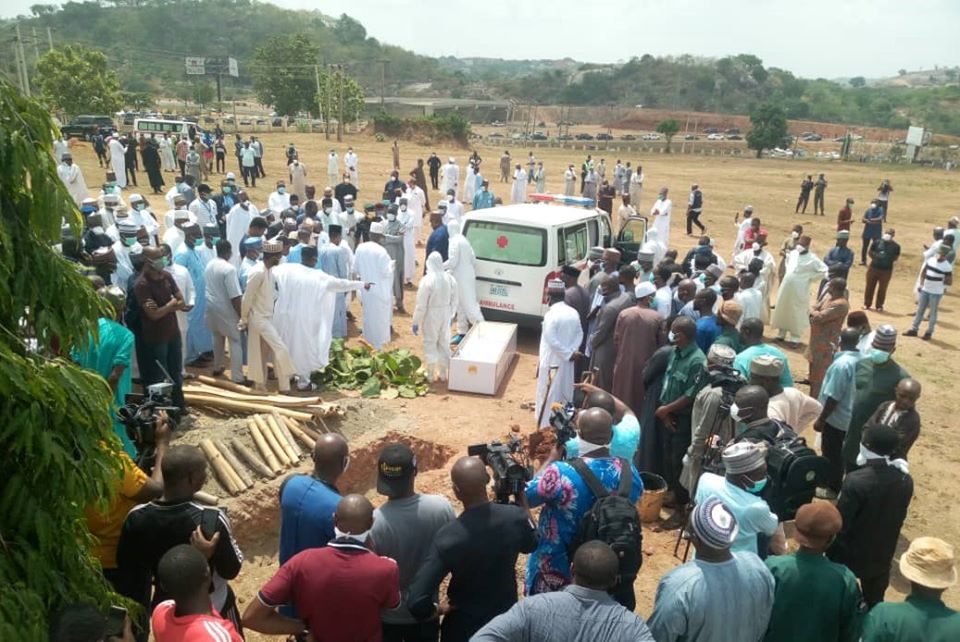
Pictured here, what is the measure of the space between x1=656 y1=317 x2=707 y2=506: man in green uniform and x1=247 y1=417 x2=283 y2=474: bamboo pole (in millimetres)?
3230

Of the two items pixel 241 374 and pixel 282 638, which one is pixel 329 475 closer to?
pixel 282 638

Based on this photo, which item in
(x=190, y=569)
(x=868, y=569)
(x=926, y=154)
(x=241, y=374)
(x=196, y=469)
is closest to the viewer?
(x=190, y=569)

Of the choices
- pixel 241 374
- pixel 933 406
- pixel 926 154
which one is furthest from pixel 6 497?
pixel 926 154

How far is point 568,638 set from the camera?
285 cm

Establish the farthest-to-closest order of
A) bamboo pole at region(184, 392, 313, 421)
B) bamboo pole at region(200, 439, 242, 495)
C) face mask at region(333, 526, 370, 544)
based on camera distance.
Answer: bamboo pole at region(184, 392, 313, 421) < bamboo pole at region(200, 439, 242, 495) < face mask at region(333, 526, 370, 544)

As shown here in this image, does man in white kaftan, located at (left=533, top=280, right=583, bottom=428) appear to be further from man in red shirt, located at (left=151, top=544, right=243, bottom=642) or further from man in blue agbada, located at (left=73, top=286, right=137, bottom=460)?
man in red shirt, located at (left=151, top=544, right=243, bottom=642)

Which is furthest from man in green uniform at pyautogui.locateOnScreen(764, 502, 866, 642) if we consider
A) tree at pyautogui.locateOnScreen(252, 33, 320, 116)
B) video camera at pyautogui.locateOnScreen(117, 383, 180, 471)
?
tree at pyautogui.locateOnScreen(252, 33, 320, 116)

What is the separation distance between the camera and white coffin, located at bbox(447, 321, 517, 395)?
29.2ft

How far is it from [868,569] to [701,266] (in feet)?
20.2

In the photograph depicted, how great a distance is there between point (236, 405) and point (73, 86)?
136 feet

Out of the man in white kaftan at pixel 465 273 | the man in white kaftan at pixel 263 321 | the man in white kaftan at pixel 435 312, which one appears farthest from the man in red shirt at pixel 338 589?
the man in white kaftan at pixel 465 273

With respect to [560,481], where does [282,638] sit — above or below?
below

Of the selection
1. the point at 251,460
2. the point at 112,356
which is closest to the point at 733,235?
the point at 251,460

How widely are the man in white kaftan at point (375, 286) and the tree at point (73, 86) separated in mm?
38237
